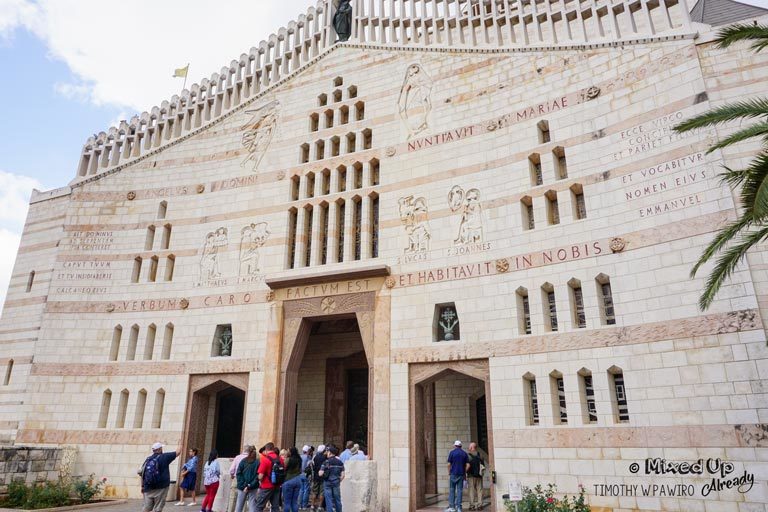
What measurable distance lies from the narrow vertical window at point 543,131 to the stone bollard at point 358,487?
35.4 ft

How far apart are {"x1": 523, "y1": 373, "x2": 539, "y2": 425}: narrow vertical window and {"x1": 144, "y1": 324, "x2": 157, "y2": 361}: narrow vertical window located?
13.4 meters

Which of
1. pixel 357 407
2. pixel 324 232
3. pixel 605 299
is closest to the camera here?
pixel 605 299

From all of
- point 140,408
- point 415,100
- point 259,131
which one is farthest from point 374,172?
point 140,408

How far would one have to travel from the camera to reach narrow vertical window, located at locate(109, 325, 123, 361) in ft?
66.6

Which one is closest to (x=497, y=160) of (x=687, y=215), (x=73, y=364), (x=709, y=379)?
(x=687, y=215)

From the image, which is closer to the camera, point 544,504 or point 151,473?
point 151,473

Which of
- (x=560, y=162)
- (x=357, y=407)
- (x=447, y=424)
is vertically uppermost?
(x=560, y=162)

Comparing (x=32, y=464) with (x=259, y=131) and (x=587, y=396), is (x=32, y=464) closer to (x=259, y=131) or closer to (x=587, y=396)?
(x=259, y=131)

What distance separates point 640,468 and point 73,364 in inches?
751

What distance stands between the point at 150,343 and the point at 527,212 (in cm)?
1437

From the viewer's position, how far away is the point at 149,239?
22047 mm

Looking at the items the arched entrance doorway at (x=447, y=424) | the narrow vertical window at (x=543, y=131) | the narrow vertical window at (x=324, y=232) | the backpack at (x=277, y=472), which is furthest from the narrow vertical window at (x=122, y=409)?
the narrow vertical window at (x=543, y=131)

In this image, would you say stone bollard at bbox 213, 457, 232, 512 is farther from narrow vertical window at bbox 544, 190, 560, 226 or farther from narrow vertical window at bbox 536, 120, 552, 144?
narrow vertical window at bbox 536, 120, 552, 144

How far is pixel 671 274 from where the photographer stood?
13.2 meters
